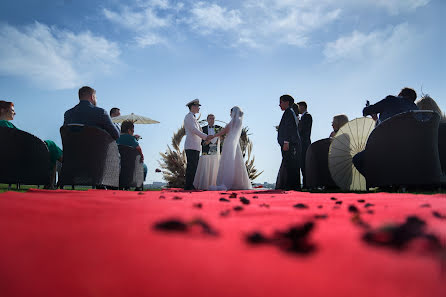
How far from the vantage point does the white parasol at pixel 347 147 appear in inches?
229

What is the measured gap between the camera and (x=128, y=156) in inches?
245

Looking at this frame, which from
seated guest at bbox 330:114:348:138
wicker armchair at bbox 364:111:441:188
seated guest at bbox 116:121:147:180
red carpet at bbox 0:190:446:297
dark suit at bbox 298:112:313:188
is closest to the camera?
red carpet at bbox 0:190:446:297

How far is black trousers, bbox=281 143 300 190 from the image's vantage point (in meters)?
5.97

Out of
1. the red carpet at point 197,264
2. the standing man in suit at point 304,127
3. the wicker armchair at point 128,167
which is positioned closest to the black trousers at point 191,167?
the wicker armchair at point 128,167

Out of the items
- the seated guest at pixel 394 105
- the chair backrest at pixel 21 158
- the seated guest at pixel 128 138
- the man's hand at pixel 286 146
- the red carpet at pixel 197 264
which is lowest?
the red carpet at pixel 197 264

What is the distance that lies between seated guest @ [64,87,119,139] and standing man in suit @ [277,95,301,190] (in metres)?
3.13

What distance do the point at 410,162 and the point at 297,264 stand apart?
4.60 metres

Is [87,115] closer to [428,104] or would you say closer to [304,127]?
[304,127]

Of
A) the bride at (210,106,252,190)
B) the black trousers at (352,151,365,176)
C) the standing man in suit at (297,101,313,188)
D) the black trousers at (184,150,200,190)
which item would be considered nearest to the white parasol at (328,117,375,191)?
the black trousers at (352,151,365,176)

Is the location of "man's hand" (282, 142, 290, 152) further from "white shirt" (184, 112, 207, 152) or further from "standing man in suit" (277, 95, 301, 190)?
"white shirt" (184, 112, 207, 152)

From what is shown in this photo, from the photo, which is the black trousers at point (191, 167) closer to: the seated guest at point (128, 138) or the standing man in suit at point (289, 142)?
the seated guest at point (128, 138)

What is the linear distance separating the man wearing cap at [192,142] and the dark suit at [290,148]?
4.90ft

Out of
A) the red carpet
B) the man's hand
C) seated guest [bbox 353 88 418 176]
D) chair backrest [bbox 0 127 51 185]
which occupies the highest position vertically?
seated guest [bbox 353 88 418 176]

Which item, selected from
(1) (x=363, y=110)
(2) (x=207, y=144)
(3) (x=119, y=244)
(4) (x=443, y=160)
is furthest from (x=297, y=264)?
(2) (x=207, y=144)
